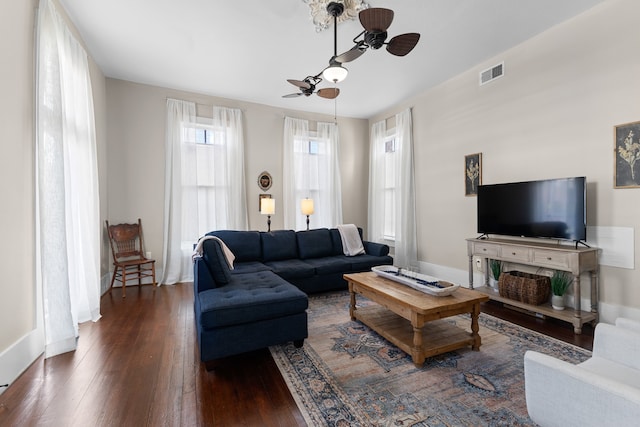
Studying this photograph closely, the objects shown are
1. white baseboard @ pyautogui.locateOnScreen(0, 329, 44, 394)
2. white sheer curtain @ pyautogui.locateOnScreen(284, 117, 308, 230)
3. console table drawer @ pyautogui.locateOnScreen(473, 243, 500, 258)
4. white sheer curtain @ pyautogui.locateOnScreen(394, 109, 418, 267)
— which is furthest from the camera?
white sheer curtain @ pyautogui.locateOnScreen(284, 117, 308, 230)

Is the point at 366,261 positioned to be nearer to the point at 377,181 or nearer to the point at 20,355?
the point at 377,181

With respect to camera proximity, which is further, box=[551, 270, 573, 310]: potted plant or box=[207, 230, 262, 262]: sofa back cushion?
box=[207, 230, 262, 262]: sofa back cushion

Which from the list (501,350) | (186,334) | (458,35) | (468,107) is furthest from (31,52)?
(468,107)

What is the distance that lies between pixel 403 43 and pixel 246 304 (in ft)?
8.23

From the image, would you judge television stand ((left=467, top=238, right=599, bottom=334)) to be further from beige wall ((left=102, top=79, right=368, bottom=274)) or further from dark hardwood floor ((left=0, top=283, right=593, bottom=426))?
beige wall ((left=102, top=79, right=368, bottom=274))

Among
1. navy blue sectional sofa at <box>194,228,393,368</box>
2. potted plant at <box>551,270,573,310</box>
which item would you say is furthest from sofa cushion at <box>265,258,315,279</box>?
potted plant at <box>551,270,573,310</box>

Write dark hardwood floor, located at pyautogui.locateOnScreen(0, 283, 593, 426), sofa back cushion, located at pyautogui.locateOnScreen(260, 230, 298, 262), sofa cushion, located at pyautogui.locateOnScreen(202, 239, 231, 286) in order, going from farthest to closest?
1. sofa back cushion, located at pyautogui.locateOnScreen(260, 230, 298, 262)
2. sofa cushion, located at pyautogui.locateOnScreen(202, 239, 231, 286)
3. dark hardwood floor, located at pyautogui.locateOnScreen(0, 283, 593, 426)

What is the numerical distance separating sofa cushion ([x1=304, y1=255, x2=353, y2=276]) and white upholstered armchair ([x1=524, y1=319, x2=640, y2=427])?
292 cm

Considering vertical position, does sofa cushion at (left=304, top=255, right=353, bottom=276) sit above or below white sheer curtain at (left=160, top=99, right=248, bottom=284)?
below

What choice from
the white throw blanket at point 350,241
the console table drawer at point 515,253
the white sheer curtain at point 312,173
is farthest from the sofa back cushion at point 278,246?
the console table drawer at point 515,253

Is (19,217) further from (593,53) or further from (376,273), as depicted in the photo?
(593,53)

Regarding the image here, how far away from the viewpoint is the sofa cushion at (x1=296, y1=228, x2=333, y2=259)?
4637 millimetres

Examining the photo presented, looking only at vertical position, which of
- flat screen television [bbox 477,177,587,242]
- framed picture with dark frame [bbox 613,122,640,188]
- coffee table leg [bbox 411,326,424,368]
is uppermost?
framed picture with dark frame [bbox 613,122,640,188]

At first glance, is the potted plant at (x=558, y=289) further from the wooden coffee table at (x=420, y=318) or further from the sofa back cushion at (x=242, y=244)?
the sofa back cushion at (x=242, y=244)
